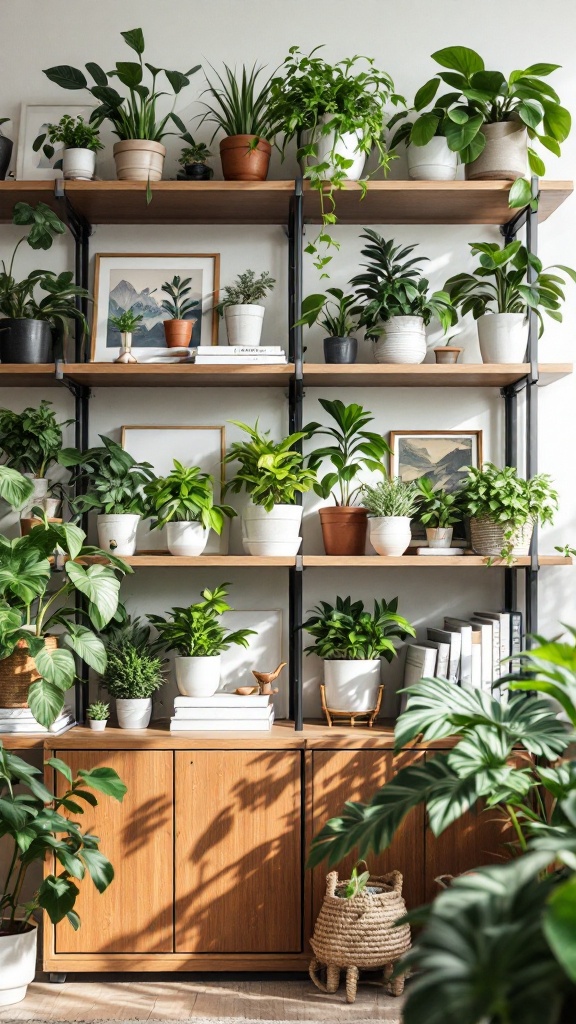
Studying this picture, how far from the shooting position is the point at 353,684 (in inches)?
122

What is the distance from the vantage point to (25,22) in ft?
11.2

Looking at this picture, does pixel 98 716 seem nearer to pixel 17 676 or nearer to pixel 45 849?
pixel 17 676

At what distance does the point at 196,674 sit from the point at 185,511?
54cm

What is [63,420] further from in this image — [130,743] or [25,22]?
[25,22]

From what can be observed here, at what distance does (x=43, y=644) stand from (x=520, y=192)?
2057 millimetres

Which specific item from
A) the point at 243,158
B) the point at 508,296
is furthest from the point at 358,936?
the point at 243,158

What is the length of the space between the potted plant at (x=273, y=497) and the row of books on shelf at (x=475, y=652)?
58cm

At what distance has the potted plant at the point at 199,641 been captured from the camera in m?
3.05

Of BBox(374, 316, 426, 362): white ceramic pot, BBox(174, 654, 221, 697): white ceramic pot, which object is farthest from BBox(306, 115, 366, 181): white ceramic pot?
BBox(174, 654, 221, 697): white ceramic pot

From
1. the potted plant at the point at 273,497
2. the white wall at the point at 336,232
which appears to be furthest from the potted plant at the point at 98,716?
the potted plant at the point at 273,497

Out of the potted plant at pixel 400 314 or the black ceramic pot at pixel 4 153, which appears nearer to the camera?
the potted plant at pixel 400 314

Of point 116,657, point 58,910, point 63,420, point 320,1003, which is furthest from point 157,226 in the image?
point 320,1003

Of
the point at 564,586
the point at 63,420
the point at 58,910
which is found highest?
the point at 63,420

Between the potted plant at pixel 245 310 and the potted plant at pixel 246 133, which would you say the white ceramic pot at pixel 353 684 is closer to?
the potted plant at pixel 245 310
